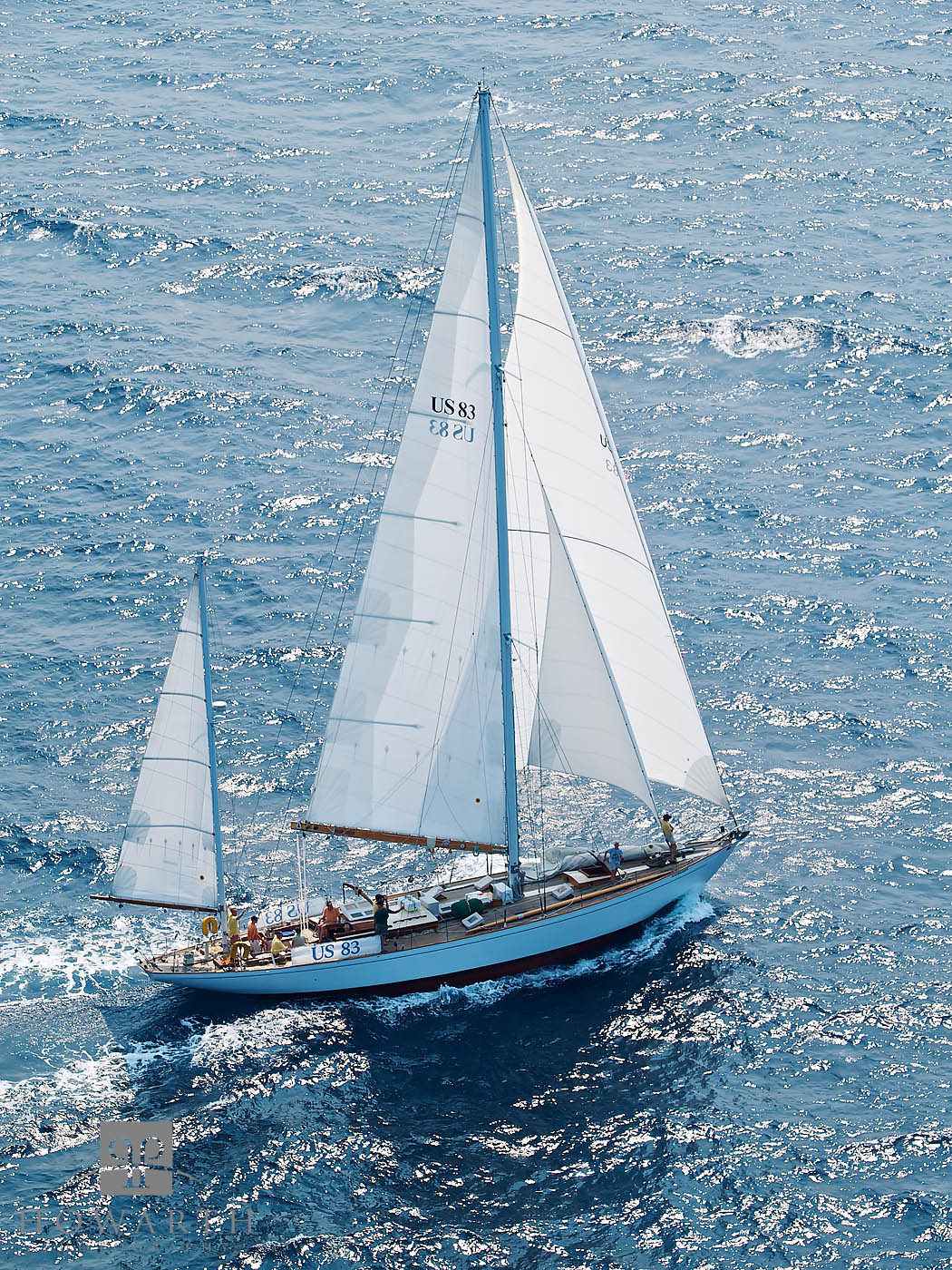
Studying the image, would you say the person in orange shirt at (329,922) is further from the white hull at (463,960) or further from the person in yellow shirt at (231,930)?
the person in yellow shirt at (231,930)

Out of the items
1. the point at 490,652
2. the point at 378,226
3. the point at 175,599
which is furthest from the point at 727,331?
the point at 490,652

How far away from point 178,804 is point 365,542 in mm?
27381

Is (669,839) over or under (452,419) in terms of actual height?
under

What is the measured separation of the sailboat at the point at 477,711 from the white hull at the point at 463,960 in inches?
4.0

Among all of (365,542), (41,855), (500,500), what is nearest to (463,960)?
(500,500)

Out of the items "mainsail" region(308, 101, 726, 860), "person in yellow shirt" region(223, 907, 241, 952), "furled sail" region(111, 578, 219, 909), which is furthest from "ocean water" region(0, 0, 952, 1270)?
"mainsail" region(308, 101, 726, 860)

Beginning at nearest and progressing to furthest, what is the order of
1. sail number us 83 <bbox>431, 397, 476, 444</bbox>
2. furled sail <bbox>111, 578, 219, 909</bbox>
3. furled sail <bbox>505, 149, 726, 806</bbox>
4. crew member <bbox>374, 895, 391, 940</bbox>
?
sail number us 83 <bbox>431, 397, 476, 444</bbox>, furled sail <bbox>111, 578, 219, 909</bbox>, furled sail <bbox>505, 149, 726, 806</bbox>, crew member <bbox>374, 895, 391, 940</bbox>

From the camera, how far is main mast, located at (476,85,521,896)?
4981 cm

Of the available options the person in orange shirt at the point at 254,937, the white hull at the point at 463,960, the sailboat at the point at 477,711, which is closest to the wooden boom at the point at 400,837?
the sailboat at the point at 477,711

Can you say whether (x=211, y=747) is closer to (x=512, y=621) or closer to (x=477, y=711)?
(x=477, y=711)

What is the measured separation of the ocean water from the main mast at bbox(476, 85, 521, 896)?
19.4 ft

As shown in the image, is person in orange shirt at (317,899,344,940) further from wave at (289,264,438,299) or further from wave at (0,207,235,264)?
wave at (0,207,235,264)

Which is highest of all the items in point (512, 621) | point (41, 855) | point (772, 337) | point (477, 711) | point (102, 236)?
point (102, 236)

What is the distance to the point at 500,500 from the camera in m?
53.8
